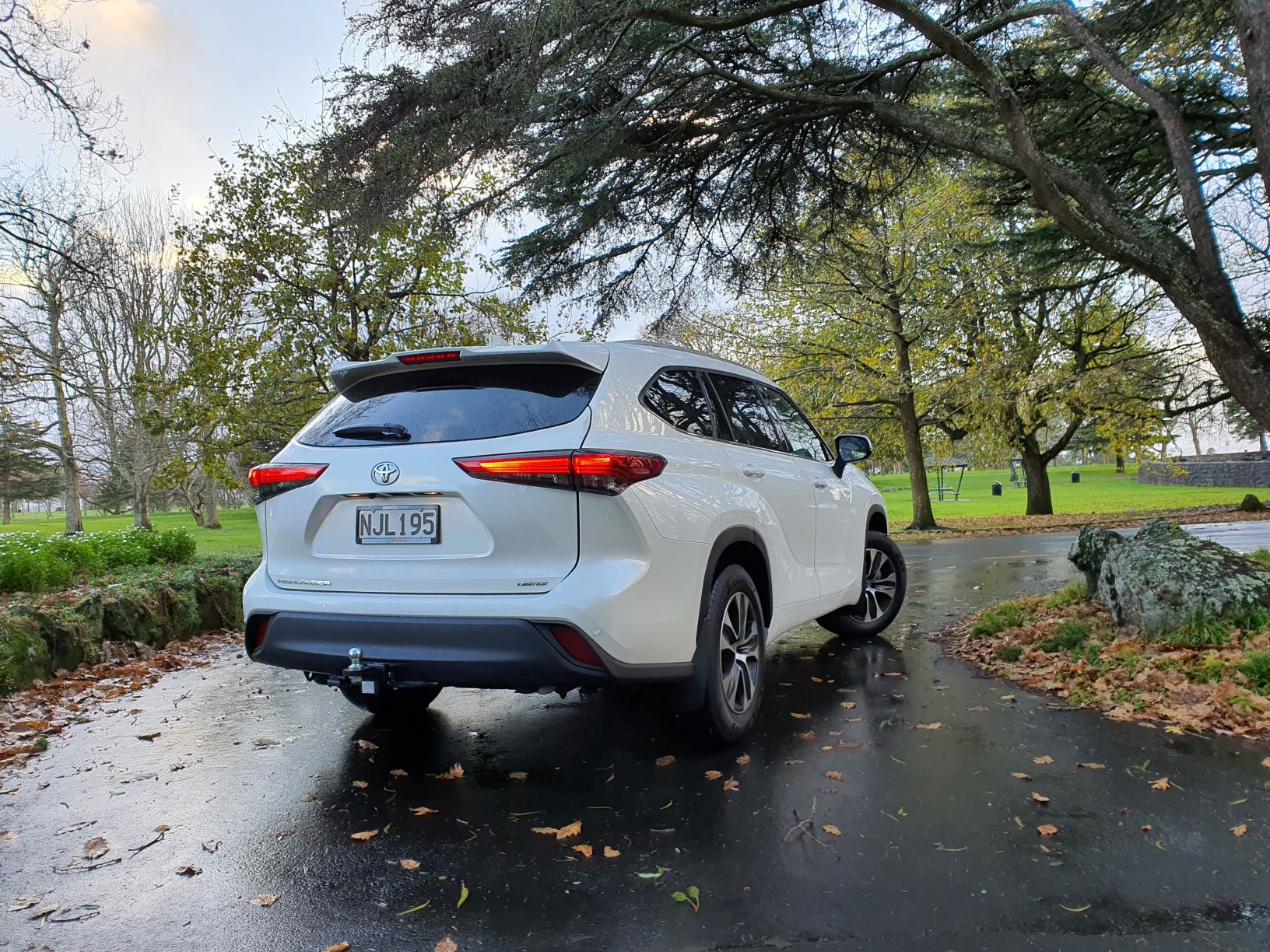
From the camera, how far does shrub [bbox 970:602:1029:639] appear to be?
20.2ft

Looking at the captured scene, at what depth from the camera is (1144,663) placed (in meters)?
4.75

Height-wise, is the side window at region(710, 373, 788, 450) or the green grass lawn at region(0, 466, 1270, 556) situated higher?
the side window at region(710, 373, 788, 450)

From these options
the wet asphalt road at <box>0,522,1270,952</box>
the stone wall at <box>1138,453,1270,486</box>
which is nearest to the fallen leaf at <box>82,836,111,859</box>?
the wet asphalt road at <box>0,522,1270,952</box>

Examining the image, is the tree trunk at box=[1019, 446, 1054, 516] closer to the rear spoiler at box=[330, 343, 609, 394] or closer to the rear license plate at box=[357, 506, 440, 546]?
the rear spoiler at box=[330, 343, 609, 394]

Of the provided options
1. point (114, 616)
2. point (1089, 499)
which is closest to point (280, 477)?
point (114, 616)

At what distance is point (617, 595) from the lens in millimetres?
3094

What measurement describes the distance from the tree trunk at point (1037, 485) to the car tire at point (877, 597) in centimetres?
2041

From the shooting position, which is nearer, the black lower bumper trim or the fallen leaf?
the fallen leaf

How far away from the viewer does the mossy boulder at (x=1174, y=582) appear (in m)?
5.02

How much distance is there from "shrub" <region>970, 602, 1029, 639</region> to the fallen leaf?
553 cm

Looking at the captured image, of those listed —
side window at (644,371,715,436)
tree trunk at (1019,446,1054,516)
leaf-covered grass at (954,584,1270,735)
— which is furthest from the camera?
tree trunk at (1019,446,1054,516)

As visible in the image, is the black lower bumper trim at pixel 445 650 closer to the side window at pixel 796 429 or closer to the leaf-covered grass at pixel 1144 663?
the side window at pixel 796 429

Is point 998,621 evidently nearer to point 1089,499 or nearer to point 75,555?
point 75,555

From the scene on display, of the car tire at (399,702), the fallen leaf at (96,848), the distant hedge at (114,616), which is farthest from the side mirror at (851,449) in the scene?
the distant hedge at (114,616)
